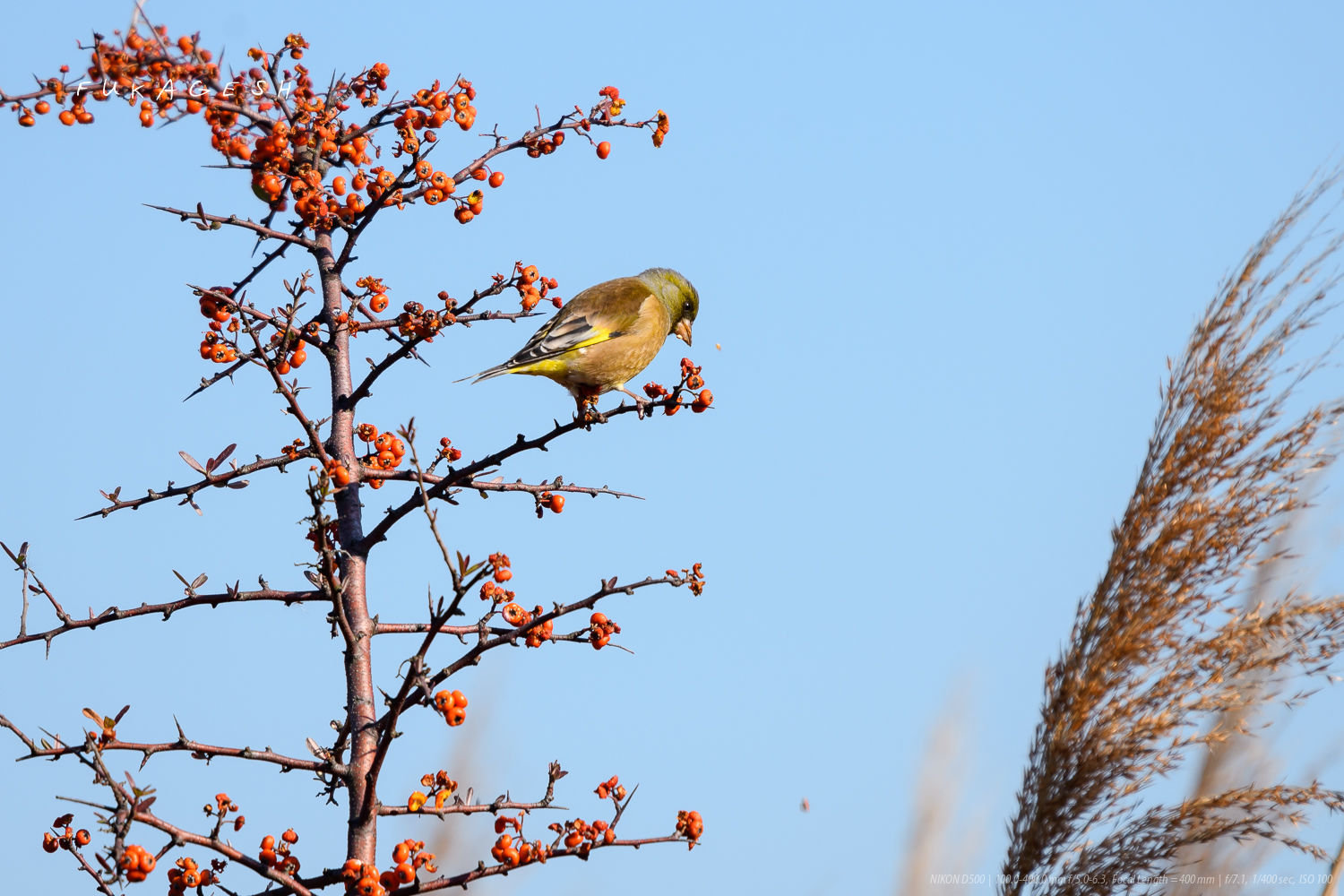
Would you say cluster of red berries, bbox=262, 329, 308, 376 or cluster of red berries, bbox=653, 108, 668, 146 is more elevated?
cluster of red berries, bbox=653, 108, 668, 146

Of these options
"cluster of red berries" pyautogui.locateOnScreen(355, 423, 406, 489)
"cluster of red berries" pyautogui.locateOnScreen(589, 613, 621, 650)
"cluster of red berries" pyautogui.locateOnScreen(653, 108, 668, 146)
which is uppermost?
"cluster of red berries" pyautogui.locateOnScreen(653, 108, 668, 146)

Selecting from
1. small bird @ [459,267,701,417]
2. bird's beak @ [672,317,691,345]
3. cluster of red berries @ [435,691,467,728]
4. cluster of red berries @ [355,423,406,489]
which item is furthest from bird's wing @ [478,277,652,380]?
cluster of red berries @ [435,691,467,728]

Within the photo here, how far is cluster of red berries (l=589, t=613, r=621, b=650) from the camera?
3.15 meters

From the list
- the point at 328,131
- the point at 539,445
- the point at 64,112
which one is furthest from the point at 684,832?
the point at 64,112

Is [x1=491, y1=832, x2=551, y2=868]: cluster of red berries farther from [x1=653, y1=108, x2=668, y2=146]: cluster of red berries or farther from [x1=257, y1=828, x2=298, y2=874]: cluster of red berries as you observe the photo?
[x1=653, y1=108, x2=668, y2=146]: cluster of red berries

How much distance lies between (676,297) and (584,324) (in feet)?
3.63

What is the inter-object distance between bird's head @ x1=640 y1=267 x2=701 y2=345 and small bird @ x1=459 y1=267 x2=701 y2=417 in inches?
4.5

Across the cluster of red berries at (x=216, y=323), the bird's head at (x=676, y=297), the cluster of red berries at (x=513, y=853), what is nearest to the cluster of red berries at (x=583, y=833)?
the cluster of red berries at (x=513, y=853)

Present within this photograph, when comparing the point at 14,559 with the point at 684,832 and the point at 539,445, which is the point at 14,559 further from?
the point at 684,832

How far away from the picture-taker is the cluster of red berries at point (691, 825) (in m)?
3.08

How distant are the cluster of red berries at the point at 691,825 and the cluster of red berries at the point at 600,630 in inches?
17.8

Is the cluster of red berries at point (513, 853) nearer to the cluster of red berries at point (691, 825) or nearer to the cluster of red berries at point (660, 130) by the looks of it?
the cluster of red berries at point (691, 825)

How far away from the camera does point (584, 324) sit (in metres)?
5.39

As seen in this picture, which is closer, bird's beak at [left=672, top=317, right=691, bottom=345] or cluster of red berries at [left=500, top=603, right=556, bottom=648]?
cluster of red berries at [left=500, top=603, right=556, bottom=648]
